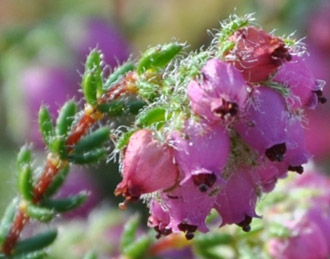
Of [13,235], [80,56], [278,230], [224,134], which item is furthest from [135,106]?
[80,56]

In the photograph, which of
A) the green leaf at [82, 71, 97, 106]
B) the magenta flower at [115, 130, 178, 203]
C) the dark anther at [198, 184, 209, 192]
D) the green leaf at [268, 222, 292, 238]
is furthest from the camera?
the green leaf at [268, 222, 292, 238]

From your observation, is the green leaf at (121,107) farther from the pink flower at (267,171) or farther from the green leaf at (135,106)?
the pink flower at (267,171)

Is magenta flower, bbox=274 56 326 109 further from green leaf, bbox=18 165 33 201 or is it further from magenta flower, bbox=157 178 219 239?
green leaf, bbox=18 165 33 201

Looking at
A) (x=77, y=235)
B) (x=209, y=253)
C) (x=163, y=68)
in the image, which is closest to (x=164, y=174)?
(x=163, y=68)

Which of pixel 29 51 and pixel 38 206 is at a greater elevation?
pixel 38 206

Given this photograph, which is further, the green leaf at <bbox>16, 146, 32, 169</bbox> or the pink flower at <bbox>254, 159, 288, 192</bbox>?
the green leaf at <bbox>16, 146, 32, 169</bbox>

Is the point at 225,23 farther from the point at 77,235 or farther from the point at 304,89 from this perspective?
the point at 77,235

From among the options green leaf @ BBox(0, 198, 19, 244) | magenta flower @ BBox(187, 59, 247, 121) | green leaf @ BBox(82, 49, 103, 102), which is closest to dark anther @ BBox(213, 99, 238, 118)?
magenta flower @ BBox(187, 59, 247, 121)
